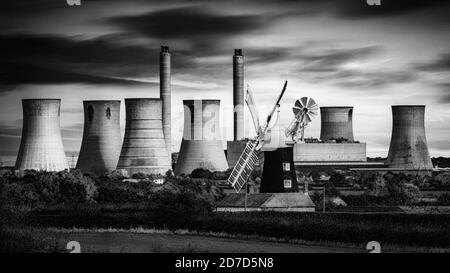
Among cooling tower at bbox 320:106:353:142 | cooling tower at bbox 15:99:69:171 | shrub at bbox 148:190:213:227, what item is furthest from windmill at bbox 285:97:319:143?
cooling tower at bbox 320:106:353:142

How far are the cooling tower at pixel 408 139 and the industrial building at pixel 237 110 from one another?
Result: 10729mm

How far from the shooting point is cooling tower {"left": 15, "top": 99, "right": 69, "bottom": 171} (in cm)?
5731

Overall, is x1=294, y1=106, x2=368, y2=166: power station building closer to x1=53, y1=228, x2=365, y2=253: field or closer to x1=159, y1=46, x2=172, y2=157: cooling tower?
x1=159, y1=46, x2=172, y2=157: cooling tower

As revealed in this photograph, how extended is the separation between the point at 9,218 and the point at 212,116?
151ft

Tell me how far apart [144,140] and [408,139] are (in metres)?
16.7

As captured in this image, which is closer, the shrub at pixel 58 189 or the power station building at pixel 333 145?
the shrub at pixel 58 189

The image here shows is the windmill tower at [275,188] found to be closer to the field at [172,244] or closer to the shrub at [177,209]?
the shrub at [177,209]

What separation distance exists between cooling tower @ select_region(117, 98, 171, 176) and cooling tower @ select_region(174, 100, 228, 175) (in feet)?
4.86

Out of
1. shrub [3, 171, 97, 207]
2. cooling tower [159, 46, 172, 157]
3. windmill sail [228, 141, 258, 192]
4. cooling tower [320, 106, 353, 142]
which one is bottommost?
shrub [3, 171, 97, 207]

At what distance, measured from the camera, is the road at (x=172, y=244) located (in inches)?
731

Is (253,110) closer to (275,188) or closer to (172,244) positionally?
(275,188)

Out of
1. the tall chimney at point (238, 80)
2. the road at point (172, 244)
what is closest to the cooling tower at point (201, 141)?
the tall chimney at point (238, 80)
